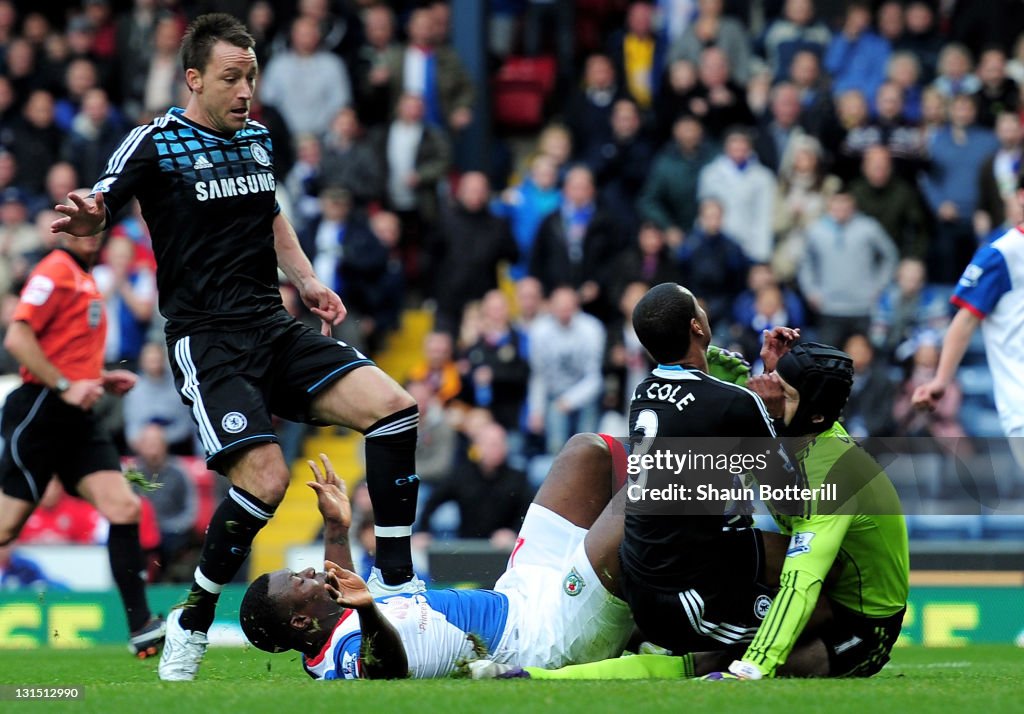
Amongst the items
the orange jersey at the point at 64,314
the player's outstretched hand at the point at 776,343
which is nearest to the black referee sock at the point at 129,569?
the orange jersey at the point at 64,314

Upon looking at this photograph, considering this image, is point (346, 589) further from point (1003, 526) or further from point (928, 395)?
point (1003, 526)

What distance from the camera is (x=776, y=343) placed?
6828 mm

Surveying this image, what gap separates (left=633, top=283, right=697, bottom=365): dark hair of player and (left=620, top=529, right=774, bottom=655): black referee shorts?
76 cm

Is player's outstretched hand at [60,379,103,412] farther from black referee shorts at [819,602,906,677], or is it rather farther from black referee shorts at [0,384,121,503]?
black referee shorts at [819,602,906,677]

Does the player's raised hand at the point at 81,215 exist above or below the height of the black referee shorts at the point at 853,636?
above

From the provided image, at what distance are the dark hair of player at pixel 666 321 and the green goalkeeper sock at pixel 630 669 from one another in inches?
48.4

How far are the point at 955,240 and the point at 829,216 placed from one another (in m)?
1.34

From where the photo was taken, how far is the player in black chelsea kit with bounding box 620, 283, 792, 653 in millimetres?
6211

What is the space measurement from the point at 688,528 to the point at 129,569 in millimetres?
3783

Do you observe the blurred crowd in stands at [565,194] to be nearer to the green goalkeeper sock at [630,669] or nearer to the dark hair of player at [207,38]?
the green goalkeeper sock at [630,669]

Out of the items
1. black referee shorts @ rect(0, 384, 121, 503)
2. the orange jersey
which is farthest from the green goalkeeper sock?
the orange jersey

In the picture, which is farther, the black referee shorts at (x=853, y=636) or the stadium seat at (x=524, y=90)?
the stadium seat at (x=524, y=90)

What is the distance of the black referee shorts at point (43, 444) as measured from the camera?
9055 millimetres

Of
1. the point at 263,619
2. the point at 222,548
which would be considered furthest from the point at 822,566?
the point at 222,548
